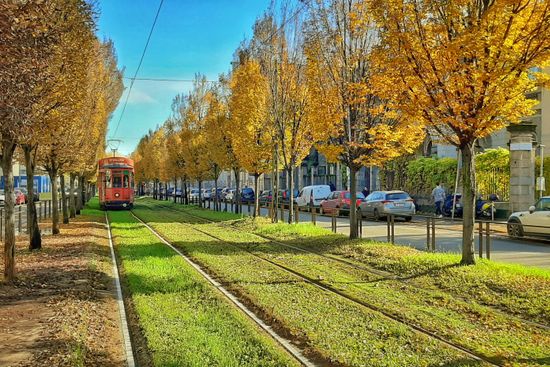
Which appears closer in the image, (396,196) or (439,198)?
(396,196)

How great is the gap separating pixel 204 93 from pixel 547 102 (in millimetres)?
26253

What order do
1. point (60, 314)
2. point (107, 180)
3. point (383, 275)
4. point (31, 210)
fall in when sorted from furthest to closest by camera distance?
point (107, 180) → point (31, 210) → point (383, 275) → point (60, 314)

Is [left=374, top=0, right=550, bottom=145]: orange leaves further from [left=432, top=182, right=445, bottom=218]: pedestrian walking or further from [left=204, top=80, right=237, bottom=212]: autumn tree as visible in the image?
[left=204, top=80, right=237, bottom=212]: autumn tree

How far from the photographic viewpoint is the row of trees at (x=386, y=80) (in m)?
9.70

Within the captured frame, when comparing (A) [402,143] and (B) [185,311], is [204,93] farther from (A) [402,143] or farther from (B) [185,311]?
(B) [185,311]

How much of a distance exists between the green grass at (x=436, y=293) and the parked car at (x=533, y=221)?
18.9 ft

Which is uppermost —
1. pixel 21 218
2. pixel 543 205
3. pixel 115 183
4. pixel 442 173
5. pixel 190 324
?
pixel 442 173

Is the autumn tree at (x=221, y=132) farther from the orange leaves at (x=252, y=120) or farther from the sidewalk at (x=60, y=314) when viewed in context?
the sidewalk at (x=60, y=314)

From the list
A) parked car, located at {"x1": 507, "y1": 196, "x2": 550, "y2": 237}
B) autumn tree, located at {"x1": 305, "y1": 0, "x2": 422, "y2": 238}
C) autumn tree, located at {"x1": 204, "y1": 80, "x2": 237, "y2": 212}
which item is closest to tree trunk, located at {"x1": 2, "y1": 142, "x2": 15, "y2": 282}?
autumn tree, located at {"x1": 305, "y1": 0, "x2": 422, "y2": 238}

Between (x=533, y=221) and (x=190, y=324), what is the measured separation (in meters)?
13.8

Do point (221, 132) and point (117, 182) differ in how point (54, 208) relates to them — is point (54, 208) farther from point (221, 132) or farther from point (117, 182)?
point (117, 182)

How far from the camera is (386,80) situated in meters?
11.2

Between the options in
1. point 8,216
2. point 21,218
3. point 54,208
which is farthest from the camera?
point 21,218

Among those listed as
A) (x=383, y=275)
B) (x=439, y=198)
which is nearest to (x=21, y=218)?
(x=383, y=275)
